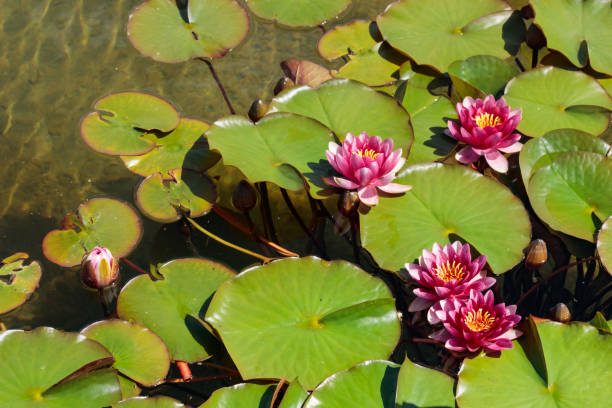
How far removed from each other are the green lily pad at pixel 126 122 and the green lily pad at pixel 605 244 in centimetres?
202

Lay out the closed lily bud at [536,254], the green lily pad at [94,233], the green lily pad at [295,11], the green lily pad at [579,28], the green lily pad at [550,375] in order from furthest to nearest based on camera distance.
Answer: the green lily pad at [295,11] → the green lily pad at [579,28] → the green lily pad at [94,233] → the closed lily bud at [536,254] → the green lily pad at [550,375]

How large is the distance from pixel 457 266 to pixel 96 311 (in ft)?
5.32

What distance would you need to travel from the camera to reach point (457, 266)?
219 centimetres

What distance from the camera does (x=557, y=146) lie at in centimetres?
271

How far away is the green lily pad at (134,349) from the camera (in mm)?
2129

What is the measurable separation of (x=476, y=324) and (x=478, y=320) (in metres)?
0.02

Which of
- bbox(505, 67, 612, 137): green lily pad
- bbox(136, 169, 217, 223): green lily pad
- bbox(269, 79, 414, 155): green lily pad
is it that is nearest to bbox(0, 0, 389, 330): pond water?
bbox(136, 169, 217, 223): green lily pad

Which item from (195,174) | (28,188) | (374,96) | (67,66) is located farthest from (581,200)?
(67,66)

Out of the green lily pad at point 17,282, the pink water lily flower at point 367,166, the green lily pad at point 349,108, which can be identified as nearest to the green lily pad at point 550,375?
the pink water lily flower at point 367,166

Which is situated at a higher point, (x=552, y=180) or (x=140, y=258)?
(x=552, y=180)

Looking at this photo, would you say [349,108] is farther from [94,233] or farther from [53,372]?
[53,372]

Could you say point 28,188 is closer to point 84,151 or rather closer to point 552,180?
point 84,151

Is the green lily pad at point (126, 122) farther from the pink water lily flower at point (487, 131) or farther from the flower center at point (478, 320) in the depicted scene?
the flower center at point (478, 320)

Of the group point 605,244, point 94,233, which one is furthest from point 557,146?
point 94,233
